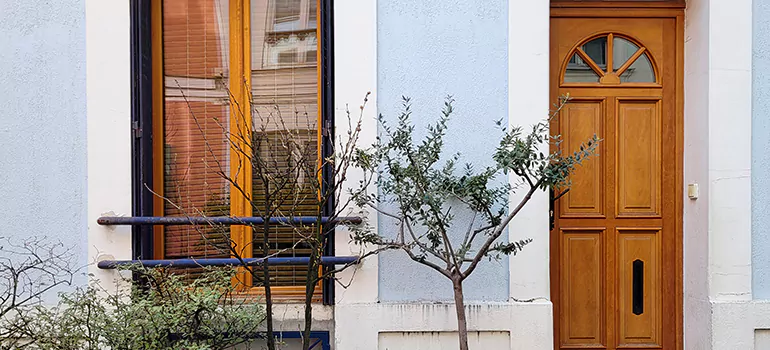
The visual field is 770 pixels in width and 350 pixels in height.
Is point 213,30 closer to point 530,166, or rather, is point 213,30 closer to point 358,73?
point 358,73

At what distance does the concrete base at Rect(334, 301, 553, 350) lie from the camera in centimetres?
444

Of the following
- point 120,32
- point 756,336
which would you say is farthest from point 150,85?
point 756,336

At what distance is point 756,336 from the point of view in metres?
4.52

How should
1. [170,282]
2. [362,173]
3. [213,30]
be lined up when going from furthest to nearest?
[213,30]
[362,173]
[170,282]

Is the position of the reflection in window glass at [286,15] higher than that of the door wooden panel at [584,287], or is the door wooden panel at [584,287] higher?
the reflection in window glass at [286,15]

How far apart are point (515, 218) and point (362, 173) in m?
1.07

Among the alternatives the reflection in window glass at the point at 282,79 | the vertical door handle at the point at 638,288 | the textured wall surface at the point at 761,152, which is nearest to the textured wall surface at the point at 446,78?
the reflection in window glass at the point at 282,79

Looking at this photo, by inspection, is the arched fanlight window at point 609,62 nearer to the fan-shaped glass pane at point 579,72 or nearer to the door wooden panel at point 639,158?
the fan-shaped glass pane at point 579,72

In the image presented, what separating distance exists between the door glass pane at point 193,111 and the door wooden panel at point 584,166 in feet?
8.11

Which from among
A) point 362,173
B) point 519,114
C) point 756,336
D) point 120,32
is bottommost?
point 756,336

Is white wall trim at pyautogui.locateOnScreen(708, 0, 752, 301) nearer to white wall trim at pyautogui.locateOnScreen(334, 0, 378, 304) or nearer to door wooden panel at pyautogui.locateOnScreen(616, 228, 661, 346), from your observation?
door wooden panel at pyautogui.locateOnScreen(616, 228, 661, 346)

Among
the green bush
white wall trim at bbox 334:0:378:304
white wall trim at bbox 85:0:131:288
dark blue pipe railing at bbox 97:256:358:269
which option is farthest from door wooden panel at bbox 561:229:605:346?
white wall trim at bbox 85:0:131:288

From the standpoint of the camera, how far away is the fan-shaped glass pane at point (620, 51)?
488cm

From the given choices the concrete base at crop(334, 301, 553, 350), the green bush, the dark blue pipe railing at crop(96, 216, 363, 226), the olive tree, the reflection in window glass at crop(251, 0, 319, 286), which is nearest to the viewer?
the green bush
